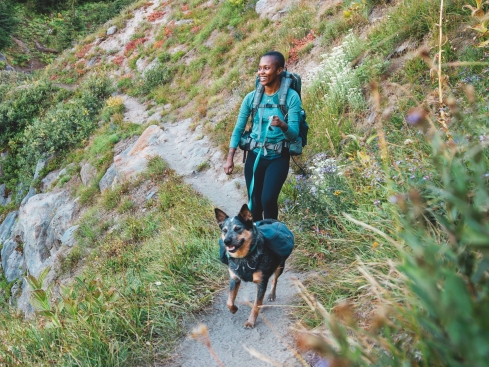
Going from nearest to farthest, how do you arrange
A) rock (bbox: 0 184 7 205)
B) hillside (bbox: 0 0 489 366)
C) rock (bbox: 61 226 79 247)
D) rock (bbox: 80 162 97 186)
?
hillside (bbox: 0 0 489 366), rock (bbox: 61 226 79 247), rock (bbox: 80 162 97 186), rock (bbox: 0 184 7 205)

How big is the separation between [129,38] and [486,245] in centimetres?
2748

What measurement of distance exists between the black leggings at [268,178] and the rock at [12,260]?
13.8m

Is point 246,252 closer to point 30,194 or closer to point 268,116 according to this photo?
point 268,116

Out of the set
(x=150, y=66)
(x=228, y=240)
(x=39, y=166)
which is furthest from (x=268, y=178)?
(x=150, y=66)

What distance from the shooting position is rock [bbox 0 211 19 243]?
1714cm

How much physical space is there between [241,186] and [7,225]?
45.3 feet

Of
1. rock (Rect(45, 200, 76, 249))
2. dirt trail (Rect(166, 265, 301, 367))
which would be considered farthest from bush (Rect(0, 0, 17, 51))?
dirt trail (Rect(166, 265, 301, 367))

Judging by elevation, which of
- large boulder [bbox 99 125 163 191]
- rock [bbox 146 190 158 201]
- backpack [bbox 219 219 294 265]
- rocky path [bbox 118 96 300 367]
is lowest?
rock [bbox 146 190 158 201]

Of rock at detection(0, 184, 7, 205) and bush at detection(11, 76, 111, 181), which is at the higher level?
bush at detection(11, 76, 111, 181)

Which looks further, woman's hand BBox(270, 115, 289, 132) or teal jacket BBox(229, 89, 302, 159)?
teal jacket BBox(229, 89, 302, 159)

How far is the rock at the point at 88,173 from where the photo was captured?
48.4 feet

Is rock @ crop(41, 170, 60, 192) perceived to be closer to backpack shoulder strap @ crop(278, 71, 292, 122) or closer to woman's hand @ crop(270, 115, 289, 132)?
backpack shoulder strap @ crop(278, 71, 292, 122)

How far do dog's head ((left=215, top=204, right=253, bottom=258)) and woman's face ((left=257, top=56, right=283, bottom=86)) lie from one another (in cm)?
173

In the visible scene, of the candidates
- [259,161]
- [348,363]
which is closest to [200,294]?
[259,161]
